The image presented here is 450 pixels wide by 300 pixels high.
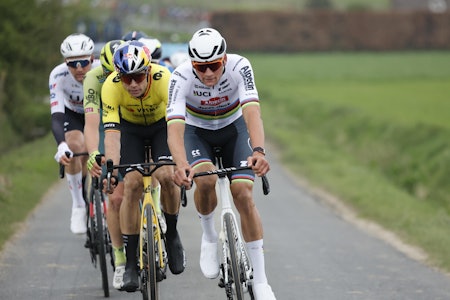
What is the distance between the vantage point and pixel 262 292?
7.97m

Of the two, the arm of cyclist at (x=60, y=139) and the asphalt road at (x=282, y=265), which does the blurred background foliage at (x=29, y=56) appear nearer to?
the asphalt road at (x=282, y=265)

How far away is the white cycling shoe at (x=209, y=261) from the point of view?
8.61m

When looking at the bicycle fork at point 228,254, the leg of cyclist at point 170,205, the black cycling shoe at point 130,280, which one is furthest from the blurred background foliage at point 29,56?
the bicycle fork at point 228,254

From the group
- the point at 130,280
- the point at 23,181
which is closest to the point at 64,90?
the point at 130,280

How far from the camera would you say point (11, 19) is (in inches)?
974

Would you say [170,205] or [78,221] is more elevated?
[78,221]

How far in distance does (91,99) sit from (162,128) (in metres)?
0.71

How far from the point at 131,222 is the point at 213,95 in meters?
1.30

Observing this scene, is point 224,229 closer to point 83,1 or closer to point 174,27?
point 83,1

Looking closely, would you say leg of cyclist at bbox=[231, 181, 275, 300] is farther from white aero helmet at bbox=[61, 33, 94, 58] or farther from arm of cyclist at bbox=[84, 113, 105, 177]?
white aero helmet at bbox=[61, 33, 94, 58]

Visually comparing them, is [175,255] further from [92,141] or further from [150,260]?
[92,141]

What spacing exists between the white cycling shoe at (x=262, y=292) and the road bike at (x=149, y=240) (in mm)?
746

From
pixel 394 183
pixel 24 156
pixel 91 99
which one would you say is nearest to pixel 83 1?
pixel 24 156

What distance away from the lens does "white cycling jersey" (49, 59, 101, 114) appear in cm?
1083
